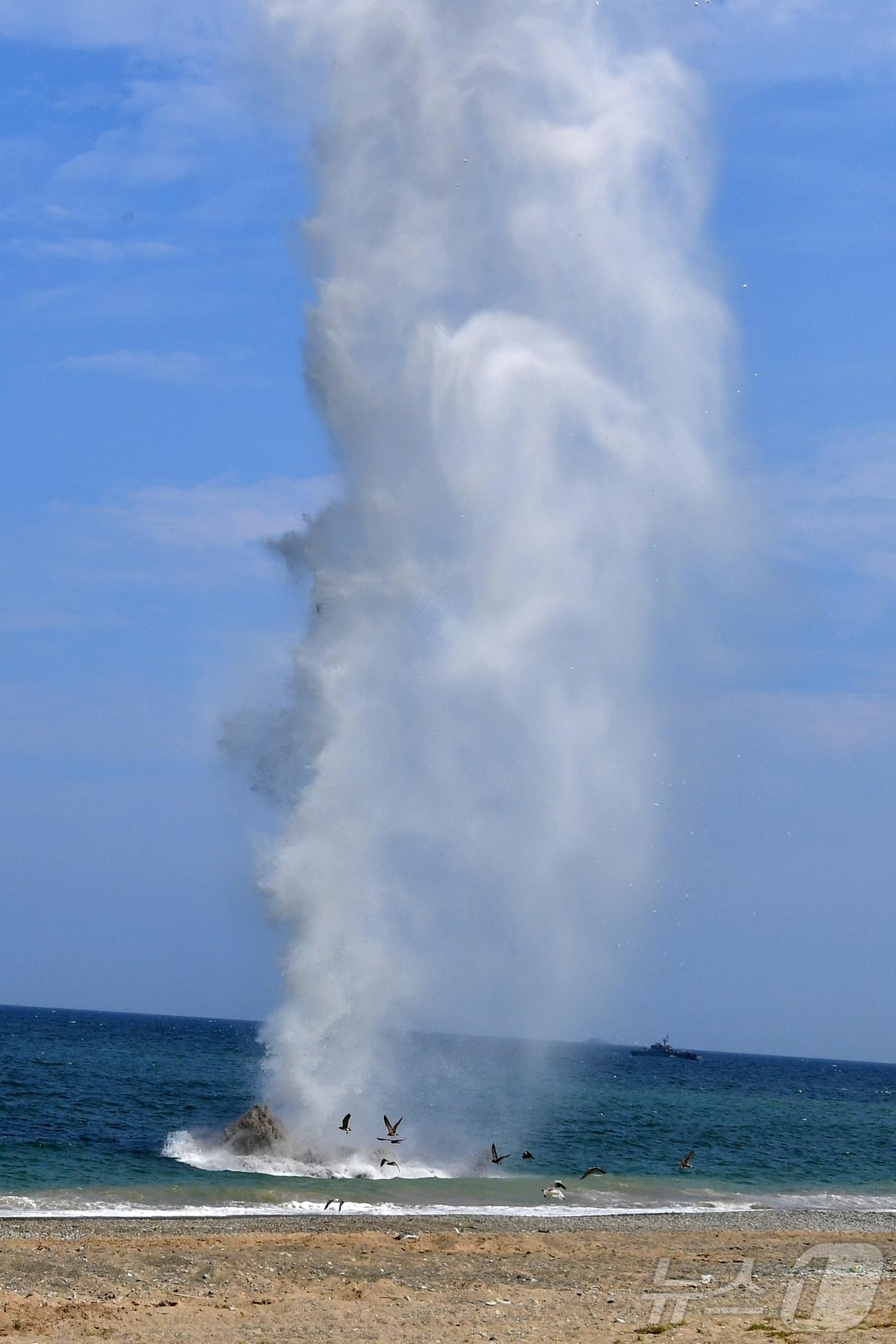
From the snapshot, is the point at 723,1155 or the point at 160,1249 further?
the point at 723,1155

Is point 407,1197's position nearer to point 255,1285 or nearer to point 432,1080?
point 255,1285

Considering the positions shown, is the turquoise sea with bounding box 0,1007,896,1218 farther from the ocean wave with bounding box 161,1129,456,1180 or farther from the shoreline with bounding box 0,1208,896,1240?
the shoreline with bounding box 0,1208,896,1240

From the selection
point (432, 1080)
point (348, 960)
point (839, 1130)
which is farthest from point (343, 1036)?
point (839, 1130)

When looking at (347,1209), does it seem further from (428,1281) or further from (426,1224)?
(428,1281)

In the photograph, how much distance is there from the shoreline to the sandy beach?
103 mm

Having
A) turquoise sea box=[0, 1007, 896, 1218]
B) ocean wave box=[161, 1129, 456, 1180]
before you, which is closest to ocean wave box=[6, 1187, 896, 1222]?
turquoise sea box=[0, 1007, 896, 1218]

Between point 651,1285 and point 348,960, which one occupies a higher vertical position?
point 348,960

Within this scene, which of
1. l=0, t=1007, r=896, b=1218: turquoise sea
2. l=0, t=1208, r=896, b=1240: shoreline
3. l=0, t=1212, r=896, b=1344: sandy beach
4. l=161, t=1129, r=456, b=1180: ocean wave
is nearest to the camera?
l=0, t=1212, r=896, b=1344: sandy beach

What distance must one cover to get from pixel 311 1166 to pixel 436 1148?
14.1 feet

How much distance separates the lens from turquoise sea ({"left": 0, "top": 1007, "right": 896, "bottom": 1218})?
33031mm

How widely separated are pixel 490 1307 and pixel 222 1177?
50.8 feet

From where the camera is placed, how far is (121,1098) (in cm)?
5809

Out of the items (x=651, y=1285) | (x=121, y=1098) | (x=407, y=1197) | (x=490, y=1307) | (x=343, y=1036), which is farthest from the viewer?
(x=121, y=1098)

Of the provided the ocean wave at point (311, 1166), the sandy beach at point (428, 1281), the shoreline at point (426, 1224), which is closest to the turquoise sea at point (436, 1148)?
the ocean wave at point (311, 1166)
